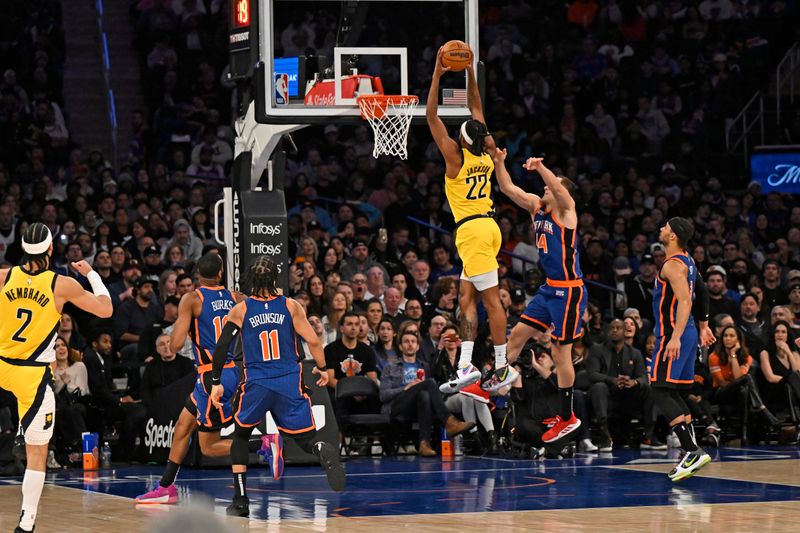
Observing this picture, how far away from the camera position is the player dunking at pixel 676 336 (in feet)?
40.4

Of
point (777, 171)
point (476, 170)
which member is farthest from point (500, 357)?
point (777, 171)

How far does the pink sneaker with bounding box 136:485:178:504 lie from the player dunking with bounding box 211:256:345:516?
3.14ft

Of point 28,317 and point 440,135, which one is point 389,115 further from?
point 28,317

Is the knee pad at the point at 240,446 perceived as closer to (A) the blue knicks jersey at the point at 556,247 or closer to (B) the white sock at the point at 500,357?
(B) the white sock at the point at 500,357

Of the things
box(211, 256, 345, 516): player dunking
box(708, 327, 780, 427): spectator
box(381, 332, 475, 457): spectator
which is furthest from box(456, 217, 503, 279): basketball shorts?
box(708, 327, 780, 427): spectator

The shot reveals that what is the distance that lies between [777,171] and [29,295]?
52.3ft

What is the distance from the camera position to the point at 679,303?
12352 millimetres

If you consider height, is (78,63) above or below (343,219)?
above

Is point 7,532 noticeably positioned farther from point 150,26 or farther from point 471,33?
point 150,26

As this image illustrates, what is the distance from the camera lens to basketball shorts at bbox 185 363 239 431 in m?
11.0

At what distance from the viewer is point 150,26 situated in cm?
2286

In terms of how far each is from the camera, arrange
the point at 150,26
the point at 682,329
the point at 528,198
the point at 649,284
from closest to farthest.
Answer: the point at 528,198 → the point at 682,329 → the point at 649,284 → the point at 150,26

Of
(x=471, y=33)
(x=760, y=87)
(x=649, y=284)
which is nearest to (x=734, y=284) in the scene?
(x=649, y=284)

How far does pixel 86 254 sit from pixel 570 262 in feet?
24.0
